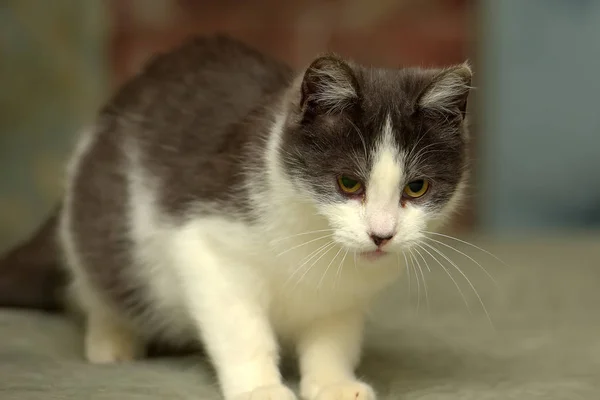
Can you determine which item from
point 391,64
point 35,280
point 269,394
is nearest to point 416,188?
point 269,394

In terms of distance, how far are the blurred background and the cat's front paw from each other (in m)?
1.54

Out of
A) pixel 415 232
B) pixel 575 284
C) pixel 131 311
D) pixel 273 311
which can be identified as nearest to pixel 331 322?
pixel 273 311

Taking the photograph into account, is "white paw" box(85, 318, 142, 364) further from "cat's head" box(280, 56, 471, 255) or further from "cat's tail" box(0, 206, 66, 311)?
"cat's head" box(280, 56, 471, 255)

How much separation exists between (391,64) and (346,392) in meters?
1.79

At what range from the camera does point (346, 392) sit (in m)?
1.10

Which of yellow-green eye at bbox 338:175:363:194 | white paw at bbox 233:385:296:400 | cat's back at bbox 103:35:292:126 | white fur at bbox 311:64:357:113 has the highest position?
white fur at bbox 311:64:357:113

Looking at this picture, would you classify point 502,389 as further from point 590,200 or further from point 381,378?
point 590,200

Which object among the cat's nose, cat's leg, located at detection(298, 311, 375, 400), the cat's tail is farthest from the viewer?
the cat's tail

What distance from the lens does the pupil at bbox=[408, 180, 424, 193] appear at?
1.08 m

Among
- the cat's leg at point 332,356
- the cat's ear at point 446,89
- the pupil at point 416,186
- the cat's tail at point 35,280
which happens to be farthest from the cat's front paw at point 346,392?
the cat's tail at point 35,280

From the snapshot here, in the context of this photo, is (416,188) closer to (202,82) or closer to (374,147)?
(374,147)

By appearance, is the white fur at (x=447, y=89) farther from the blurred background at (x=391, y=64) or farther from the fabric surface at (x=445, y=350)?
the blurred background at (x=391, y=64)

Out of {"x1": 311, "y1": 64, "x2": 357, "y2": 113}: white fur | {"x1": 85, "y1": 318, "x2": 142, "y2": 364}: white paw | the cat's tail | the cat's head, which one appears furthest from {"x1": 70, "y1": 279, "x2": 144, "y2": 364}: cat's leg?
{"x1": 311, "y1": 64, "x2": 357, "y2": 113}: white fur

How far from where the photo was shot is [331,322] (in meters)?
1.26
